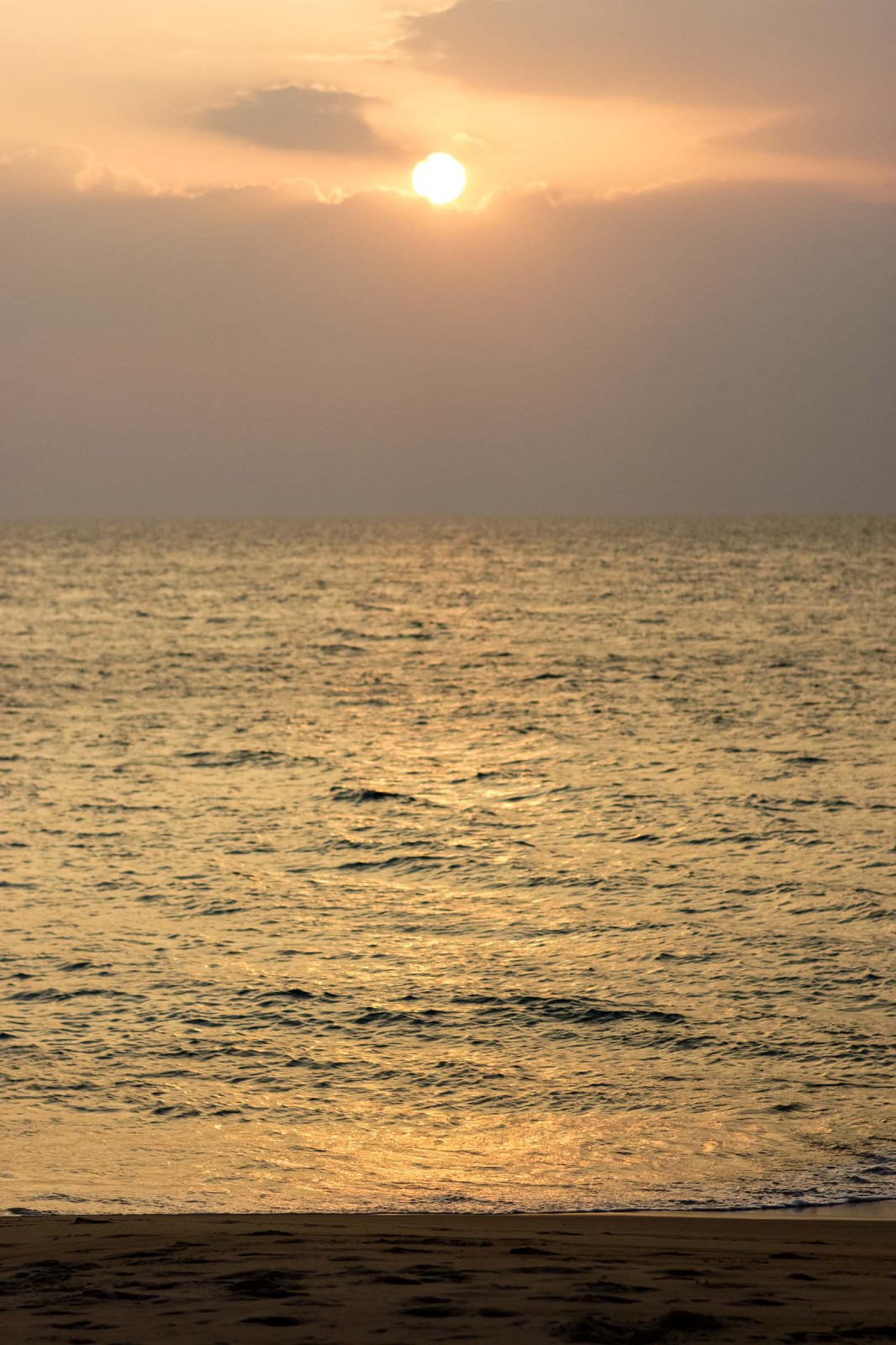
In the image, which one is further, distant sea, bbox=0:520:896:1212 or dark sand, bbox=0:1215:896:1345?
distant sea, bbox=0:520:896:1212

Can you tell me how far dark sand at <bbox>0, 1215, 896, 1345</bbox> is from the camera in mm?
7367

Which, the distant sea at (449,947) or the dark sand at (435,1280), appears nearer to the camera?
the dark sand at (435,1280)

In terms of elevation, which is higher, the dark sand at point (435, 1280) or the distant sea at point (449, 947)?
the dark sand at point (435, 1280)

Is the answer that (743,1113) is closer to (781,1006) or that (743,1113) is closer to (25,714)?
(781,1006)

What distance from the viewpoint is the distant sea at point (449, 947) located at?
42.3 feet

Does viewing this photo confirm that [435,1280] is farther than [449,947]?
No

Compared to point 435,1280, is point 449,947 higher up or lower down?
lower down

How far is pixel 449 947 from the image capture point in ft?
66.3

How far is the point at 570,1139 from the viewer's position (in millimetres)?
13305

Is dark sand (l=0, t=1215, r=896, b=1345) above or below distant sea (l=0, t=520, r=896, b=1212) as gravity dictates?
above

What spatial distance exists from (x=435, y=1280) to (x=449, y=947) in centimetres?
1188

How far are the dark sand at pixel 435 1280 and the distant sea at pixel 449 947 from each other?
1.48 m

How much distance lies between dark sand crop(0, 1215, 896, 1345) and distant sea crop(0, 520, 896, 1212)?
1.48m

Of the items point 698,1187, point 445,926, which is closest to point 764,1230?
point 698,1187
